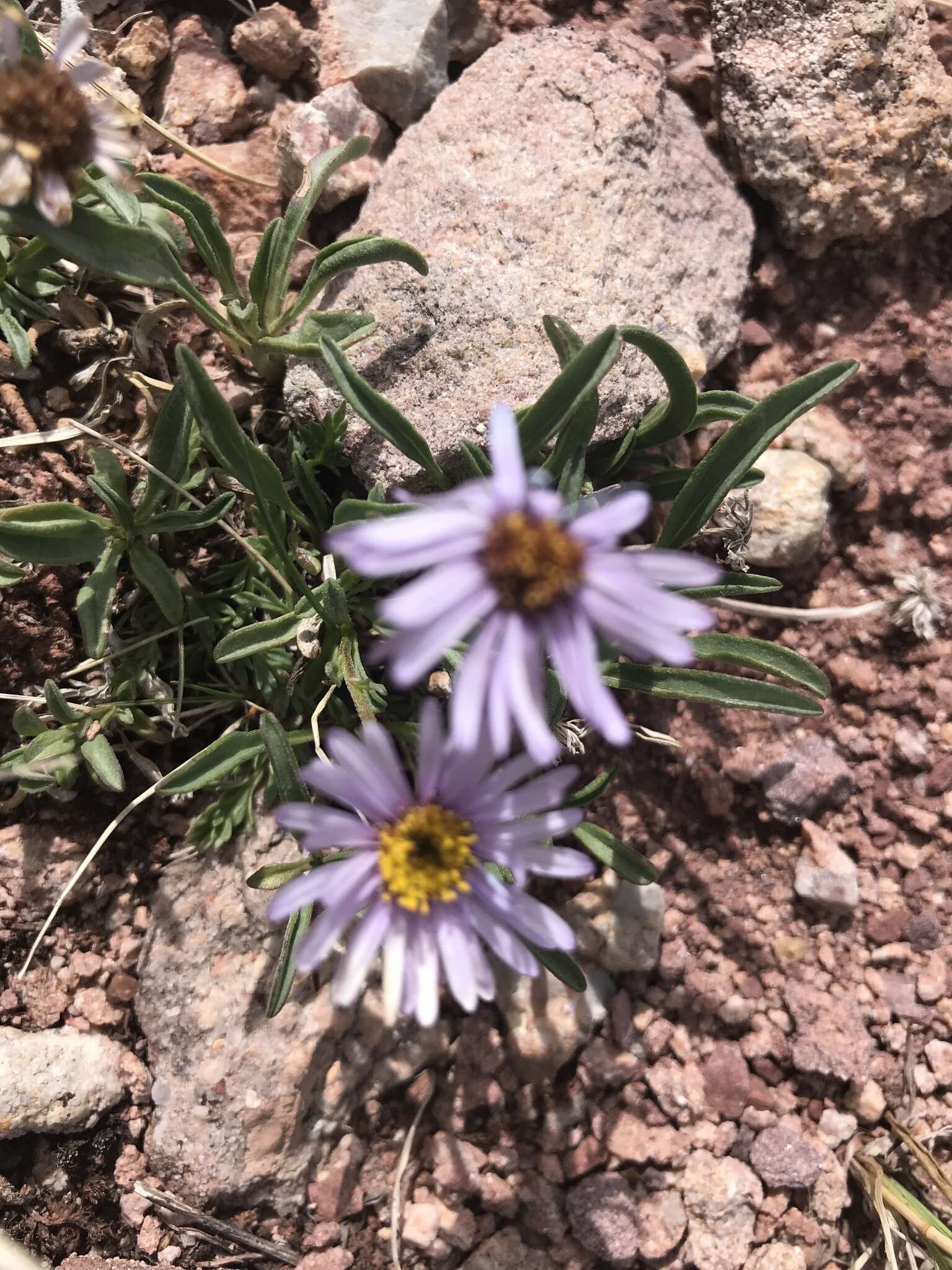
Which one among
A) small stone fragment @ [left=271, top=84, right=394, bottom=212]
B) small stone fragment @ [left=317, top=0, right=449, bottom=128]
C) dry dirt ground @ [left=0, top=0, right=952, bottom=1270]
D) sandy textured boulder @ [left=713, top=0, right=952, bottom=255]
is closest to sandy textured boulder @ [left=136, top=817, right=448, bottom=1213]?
dry dirt ground @ [left=0, top=0, right=952, bottom=1270]

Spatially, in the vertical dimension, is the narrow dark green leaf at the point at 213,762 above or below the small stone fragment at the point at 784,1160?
above

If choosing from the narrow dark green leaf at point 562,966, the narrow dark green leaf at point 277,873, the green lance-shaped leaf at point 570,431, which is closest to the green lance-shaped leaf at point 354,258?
the green lance-shaped leaf at point 570,431

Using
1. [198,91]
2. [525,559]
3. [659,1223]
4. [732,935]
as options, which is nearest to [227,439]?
[525,559]

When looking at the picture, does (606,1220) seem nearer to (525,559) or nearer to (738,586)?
(738,586)

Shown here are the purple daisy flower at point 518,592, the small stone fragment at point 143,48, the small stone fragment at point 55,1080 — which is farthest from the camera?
the small stone fragment at point 143,48

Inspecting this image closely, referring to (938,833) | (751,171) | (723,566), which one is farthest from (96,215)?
(938,833)

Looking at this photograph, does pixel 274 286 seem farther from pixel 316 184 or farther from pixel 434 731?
pixel 434 731

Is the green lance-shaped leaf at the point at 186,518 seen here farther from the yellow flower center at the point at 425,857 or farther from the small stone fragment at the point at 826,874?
the small stone fragment at the point at 826,874

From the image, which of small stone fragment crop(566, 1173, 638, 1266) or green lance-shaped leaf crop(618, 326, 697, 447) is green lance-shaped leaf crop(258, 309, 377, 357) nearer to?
green lance-shaped leaf crop(618, 326, 697, 447)
